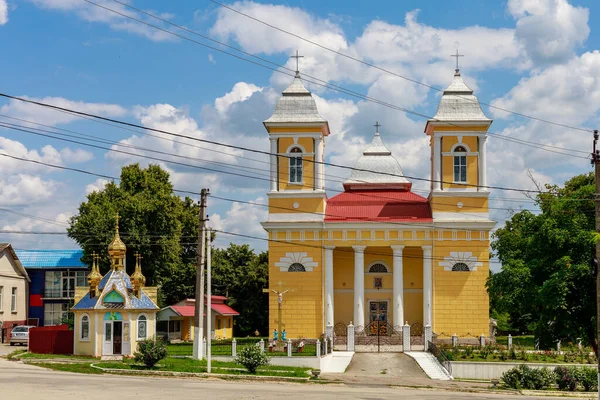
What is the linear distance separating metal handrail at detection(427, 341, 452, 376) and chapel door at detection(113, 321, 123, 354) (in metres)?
14.7

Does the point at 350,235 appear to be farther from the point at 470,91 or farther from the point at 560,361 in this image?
the point at 560,361

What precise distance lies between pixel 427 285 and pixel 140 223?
20.4 m

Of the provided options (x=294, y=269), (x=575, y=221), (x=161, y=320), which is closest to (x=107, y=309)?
(x=294, y=269)

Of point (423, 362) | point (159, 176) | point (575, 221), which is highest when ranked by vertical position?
point (159, 176)

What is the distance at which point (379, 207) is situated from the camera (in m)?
54.0

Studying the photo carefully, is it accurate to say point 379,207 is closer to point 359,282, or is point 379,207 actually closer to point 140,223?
point 359,282

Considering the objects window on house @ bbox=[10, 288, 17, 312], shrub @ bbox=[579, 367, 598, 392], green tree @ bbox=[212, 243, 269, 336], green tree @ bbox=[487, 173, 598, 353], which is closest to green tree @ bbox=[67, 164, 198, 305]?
green tree @ bbox=[212, 243, 269, 336]

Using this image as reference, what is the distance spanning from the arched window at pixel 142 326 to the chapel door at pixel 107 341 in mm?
1335

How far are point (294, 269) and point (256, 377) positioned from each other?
60.0 ft

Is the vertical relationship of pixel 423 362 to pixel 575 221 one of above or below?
below

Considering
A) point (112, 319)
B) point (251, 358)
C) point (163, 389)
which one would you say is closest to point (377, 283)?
point (112, 319)

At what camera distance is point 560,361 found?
3947 cm

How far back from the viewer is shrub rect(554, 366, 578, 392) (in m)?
34.2

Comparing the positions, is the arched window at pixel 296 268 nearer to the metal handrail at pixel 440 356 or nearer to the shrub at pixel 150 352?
the metal handrail at pixel 440 356
